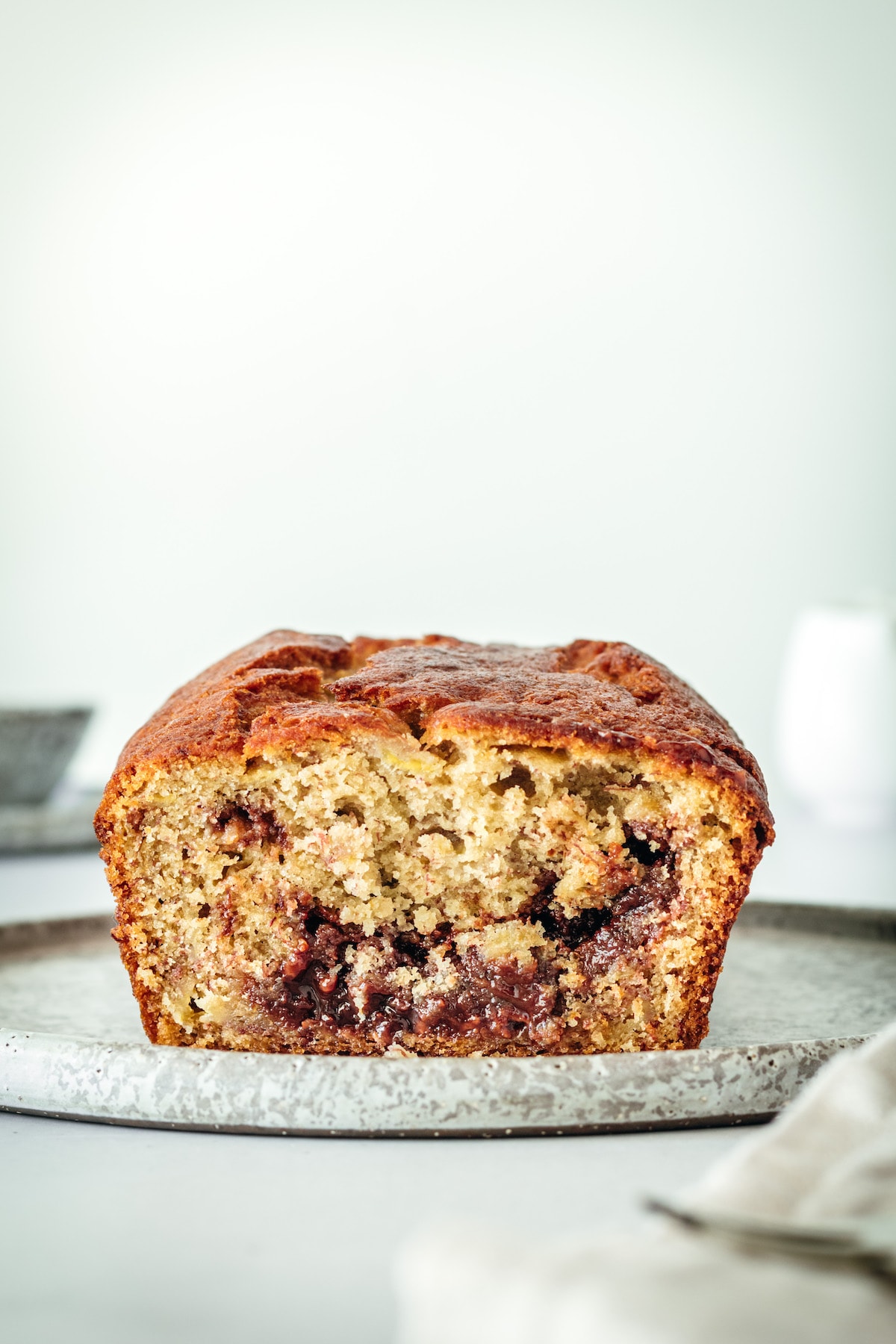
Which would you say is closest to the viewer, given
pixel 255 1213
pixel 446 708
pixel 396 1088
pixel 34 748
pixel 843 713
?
pixel 255 1213

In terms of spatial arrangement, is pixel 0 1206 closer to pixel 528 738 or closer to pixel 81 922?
pixel 528 738

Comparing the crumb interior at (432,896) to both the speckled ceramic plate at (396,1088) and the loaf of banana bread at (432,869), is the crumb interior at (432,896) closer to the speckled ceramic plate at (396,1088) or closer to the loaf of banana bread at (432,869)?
the loaf of banana bread at (432,869)

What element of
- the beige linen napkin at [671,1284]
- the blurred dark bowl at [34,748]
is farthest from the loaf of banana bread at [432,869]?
the blurred dark bowl at [34,748]

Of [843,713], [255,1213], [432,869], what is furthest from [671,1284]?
[843,713]

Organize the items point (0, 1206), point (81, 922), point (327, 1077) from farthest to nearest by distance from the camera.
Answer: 1. point (81, 922)
2. point (327, 1077)
3. point (0, 1206)

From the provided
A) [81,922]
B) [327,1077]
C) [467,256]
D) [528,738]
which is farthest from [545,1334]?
[467,256]

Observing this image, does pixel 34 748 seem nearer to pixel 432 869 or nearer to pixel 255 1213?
pixel 432 869
